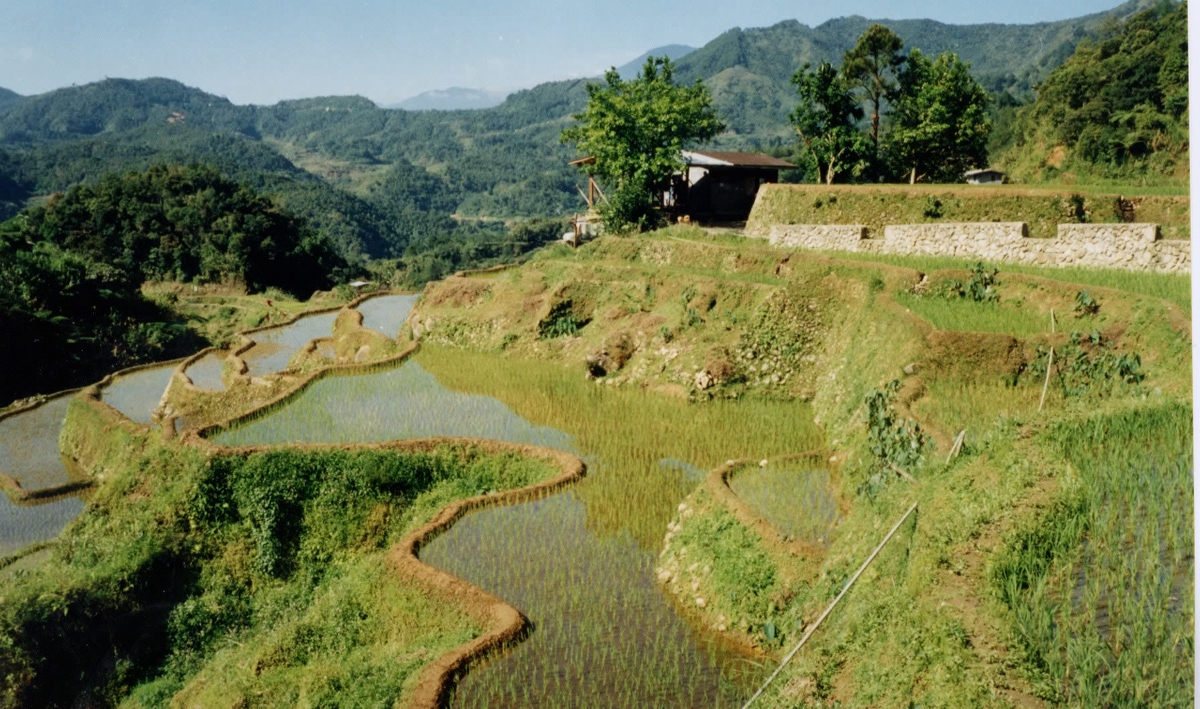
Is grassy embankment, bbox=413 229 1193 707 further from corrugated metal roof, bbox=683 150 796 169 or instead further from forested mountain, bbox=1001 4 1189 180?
forested mountain, bbox=1001 4 1189 180

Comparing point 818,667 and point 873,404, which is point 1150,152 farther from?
point 818,667

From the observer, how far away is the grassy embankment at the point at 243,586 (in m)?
9.84

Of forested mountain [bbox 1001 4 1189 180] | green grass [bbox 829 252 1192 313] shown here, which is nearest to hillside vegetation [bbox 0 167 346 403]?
green grass [bbox 829 252 1192 313]

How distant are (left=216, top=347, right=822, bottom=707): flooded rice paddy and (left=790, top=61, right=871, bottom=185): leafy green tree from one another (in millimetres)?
13166

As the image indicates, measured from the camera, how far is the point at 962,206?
2097cm

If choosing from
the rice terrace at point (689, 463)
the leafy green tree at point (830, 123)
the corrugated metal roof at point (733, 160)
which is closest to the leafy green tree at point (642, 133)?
the rice terrace at point (689, 463)

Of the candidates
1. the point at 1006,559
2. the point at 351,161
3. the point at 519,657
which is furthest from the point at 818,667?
the point at 351,161

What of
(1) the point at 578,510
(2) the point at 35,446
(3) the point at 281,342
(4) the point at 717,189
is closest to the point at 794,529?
(1) the point at 578,510

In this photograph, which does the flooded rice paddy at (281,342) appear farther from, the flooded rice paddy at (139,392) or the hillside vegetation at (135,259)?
the hillside vegetation at (135,259)

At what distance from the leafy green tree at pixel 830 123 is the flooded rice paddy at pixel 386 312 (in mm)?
14709

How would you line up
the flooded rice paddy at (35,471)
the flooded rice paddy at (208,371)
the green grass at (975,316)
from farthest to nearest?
1. the flooded rice paddy at (208,371)
2. the flooded rice paddy at (35,471)
3. the green grass at (975,316)

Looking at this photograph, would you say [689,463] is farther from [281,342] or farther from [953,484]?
[281,342]

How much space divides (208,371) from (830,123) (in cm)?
2064

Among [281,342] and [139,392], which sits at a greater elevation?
[281,342]
